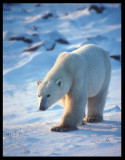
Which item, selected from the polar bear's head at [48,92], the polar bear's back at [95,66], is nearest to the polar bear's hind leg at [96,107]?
the polar bear's back at [95,66]

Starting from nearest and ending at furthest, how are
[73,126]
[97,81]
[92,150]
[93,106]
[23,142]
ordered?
1. [92,150]
2. [23,142]
3. [73,126]
4. [97,81]
5. [93,106]

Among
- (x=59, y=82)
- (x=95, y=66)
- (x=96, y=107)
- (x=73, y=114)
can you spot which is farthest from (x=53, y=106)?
(x=59, y=82)

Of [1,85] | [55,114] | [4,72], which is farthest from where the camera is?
[4,72]

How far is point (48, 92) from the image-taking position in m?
4.43

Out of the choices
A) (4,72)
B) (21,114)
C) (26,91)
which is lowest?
(21,114)

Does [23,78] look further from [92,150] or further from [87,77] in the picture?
[92,150]

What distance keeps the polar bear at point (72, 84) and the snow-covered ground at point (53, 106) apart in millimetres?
345

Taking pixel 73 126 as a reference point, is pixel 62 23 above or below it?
above

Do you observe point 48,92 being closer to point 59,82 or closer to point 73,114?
point 59,82

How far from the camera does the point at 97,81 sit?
537 centimetres

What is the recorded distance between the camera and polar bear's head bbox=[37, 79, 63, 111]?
14.4 feet

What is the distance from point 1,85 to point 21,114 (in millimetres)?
3770

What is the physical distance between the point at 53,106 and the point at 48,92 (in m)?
3.97

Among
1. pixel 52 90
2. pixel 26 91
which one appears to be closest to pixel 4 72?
pixel 26 91
